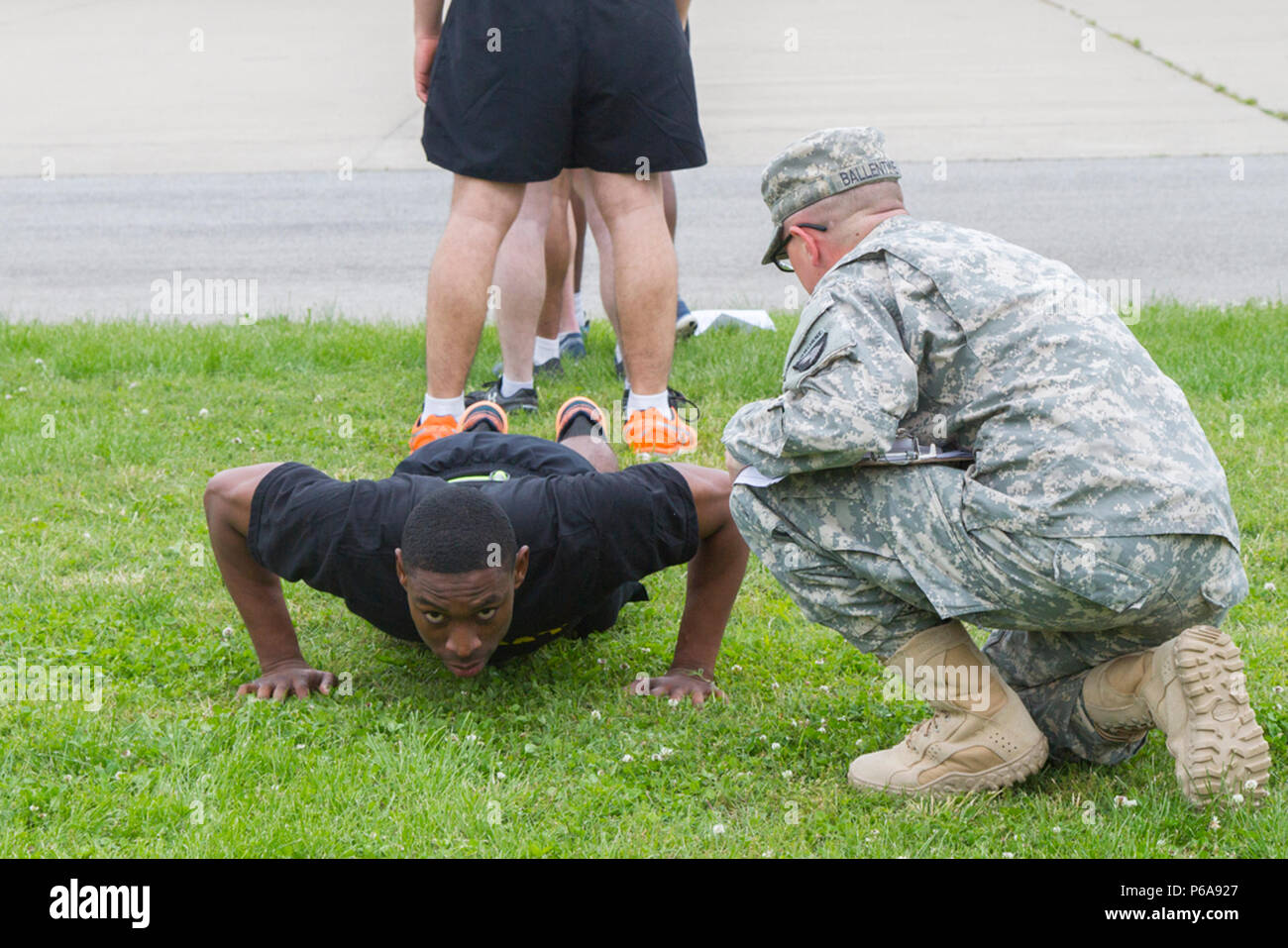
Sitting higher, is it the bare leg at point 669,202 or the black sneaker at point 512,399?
the bare leg at point 669,202

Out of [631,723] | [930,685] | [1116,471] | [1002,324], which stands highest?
[1002,324]

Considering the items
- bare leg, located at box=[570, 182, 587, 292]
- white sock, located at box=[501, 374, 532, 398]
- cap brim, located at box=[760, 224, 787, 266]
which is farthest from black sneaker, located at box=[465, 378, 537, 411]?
cap brim, located at box=[760, 224, 787, 266]

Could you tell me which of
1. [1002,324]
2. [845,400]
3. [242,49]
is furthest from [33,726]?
[242,49]

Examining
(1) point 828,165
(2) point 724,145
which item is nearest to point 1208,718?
(1) point 828,165

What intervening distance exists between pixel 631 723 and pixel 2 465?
2.97 meters

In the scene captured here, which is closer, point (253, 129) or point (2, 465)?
point (2, 465)

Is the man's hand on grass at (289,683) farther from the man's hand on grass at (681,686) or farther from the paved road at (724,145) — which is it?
the paved road at (724,145)

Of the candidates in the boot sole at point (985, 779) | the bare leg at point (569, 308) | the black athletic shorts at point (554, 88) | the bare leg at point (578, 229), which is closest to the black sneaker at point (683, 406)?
the black athletic shorts at point (554, 88)

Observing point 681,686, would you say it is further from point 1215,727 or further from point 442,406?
point 442,406

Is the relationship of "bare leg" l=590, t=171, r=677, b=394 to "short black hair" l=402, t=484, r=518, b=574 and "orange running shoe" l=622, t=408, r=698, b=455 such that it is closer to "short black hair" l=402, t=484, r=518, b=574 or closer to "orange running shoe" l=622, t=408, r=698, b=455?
"orange running shoe" l=622, t=408, r=698, b=455

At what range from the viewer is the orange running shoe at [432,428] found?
5270 millimetres

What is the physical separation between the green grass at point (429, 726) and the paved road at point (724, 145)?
314cm

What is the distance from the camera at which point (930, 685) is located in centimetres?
318
